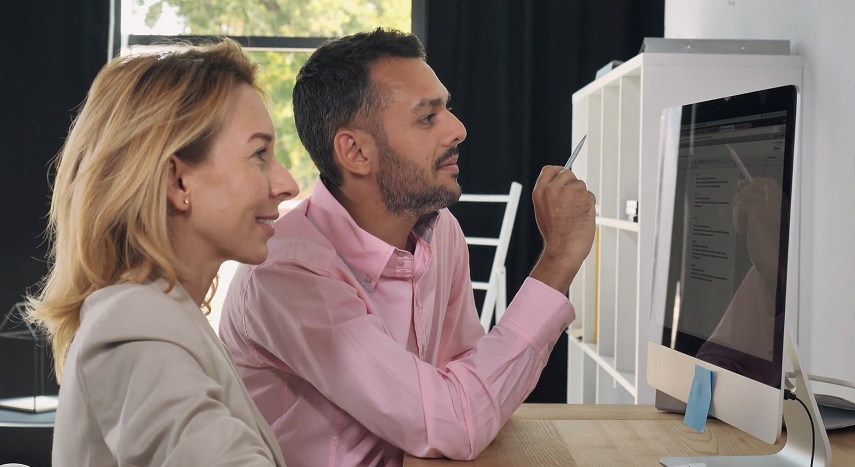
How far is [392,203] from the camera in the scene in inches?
57.2

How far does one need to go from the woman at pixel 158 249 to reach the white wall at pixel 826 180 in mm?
1194

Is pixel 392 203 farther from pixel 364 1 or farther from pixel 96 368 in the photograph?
pixel 364 1

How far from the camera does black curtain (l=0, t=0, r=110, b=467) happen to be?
11.8 feet

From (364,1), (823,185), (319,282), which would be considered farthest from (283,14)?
(319,282)

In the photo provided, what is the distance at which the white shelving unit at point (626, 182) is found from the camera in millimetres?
2146

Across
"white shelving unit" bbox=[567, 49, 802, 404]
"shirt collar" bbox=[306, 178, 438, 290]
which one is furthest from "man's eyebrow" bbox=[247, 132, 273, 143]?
"white shelving unit" bbox=[567, 49, 802, 404]

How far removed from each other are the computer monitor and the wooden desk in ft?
0.22

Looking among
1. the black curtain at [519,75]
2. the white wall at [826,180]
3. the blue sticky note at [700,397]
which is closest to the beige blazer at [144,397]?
the blue sticky note at [700,397]

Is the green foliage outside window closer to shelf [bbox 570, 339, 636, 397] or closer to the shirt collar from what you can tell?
shelf [bbox 570, 339, 636, 397]

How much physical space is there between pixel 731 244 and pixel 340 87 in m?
0.67

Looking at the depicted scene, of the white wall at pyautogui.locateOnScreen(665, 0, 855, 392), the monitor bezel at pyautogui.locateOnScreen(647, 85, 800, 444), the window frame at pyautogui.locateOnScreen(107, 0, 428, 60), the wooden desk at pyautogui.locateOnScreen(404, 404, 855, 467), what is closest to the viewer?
the monitor bezel at pyautogui.locateOnScreen(647, 85, 800, 444)

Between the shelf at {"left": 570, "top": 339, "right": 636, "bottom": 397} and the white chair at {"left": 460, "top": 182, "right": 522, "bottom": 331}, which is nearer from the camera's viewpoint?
the shelf at {"left": 570, "top": 339, "right": 636, "bottom": 397}

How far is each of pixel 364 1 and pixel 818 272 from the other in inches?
94.0

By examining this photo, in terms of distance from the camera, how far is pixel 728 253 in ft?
3.66
